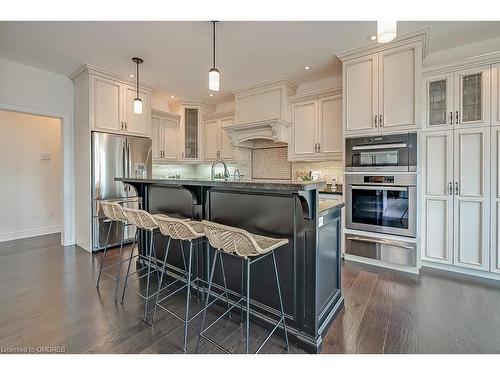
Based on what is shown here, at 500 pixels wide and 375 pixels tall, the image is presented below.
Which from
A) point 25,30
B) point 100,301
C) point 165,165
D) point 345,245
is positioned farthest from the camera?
point 165,165

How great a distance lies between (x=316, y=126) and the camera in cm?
404

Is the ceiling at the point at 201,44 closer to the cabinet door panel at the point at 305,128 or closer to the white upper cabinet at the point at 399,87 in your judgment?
the white upper cabinet at the point at 399,87

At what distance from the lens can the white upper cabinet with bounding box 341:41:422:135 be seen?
114 inches

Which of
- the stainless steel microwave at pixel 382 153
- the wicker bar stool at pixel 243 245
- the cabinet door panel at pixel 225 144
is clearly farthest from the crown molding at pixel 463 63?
the cabinet door panel at pixel 225 144

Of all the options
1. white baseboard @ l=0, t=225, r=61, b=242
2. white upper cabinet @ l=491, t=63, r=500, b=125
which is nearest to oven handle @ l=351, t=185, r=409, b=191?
white upper cabinet @ l=491, t=63, r=500, b=125

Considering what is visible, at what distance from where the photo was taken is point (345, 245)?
3.45m

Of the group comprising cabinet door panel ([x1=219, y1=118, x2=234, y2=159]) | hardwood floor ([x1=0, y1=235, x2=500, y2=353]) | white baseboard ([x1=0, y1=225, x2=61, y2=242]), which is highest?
cabinet door panel ([x1=219, y1=118, x2=234, y2=159])

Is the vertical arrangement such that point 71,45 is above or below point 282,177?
above

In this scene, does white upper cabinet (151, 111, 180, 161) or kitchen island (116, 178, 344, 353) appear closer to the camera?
kitchen island (116, 178, 344, 353)

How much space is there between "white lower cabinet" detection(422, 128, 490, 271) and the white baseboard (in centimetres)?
658

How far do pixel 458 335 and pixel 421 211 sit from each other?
64.0 inches

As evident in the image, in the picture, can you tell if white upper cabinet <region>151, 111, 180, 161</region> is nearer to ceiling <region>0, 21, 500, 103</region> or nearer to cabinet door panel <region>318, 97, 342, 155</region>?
ceiling <region>0, 21, 500, 103</region>
